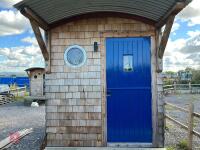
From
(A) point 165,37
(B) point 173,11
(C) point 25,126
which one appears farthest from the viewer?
(C) point 25,126

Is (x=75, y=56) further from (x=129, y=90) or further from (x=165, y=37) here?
(x=165, y=37)

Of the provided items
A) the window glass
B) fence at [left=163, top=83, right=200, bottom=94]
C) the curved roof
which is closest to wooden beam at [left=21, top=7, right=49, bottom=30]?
the curved roof

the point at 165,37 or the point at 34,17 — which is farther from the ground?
the point at 34,17

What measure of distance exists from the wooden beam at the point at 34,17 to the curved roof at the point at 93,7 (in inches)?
2.2

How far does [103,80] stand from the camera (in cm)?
755

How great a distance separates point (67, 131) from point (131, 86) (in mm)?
1738

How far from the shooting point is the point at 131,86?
751 centimetres

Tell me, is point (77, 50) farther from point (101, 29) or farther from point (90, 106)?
point (90, 106)

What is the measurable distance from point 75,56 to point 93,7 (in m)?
1.20

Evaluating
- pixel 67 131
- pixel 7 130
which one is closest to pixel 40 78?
pixel 7 130

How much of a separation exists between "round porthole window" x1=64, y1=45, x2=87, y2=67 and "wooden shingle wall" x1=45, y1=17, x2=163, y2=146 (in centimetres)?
9

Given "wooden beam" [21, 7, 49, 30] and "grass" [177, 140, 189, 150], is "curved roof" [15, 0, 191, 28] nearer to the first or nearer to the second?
"wooden beam" [21, 7, 49, 30]

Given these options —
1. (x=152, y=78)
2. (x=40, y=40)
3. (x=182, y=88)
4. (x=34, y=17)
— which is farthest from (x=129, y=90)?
(x=182, y=88)

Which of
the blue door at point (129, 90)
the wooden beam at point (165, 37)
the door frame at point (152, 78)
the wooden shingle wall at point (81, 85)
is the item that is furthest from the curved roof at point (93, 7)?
the blue door at point (129, 90)
